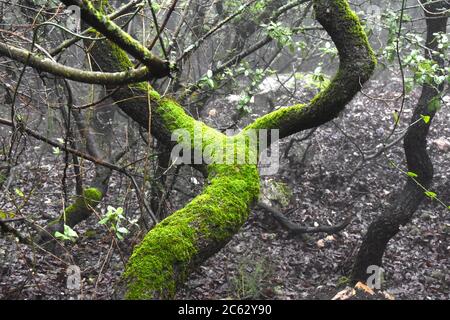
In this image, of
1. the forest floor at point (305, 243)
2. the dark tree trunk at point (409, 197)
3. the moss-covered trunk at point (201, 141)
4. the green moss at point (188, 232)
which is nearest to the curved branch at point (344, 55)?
the moss-covered trunk at point (201, 141)

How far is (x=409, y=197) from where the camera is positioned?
568 cm

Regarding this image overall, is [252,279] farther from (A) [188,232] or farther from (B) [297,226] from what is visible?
(A) [188,232]

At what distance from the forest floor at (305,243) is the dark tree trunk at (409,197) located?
1.35 feet

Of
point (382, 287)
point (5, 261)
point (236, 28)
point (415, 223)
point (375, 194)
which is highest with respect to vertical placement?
point (236, 28)

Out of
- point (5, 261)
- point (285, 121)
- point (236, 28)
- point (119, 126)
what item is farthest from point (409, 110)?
point (5, 261)

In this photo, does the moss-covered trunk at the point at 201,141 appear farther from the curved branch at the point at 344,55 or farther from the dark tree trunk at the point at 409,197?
the dark tree trunk at the point at 409,197

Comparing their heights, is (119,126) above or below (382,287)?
above

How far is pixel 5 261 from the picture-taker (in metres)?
4.98

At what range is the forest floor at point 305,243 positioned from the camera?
5.25 metres

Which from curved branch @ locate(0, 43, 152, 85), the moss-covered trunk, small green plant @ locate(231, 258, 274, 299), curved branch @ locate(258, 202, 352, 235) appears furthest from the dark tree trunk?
curved branch @ locate(0, 43, 152, 85)

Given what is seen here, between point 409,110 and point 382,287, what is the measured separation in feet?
16.1

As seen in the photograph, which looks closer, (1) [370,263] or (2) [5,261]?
(2) [5,261]
